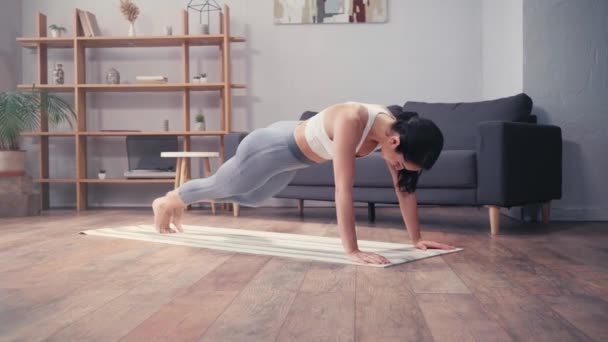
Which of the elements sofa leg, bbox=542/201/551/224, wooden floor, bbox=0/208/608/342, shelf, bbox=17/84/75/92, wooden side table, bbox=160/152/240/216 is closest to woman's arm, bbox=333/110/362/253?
wooden floor, bbox=0/208/608/342

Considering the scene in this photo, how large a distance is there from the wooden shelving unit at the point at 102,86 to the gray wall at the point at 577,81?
7.55 ft

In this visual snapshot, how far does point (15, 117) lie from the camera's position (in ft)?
14.5

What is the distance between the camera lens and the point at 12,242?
2867mm

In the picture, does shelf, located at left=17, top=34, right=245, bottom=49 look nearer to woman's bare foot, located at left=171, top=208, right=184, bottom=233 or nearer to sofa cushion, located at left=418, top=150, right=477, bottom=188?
woman's bare foot, located at left=171, top=208, right=184, bottom=233

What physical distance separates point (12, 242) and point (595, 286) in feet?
8.17

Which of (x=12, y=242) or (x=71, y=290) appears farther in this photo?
(x=12, y=242)

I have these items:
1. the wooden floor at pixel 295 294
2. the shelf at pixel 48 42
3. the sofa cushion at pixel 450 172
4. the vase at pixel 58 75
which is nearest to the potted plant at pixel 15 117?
the vase at pixel 58 75

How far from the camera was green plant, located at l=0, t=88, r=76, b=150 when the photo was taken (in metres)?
4.41

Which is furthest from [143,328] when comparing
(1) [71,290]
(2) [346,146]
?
(2) [346,146]

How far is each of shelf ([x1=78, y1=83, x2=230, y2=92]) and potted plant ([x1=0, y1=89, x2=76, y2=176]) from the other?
0.35 meters

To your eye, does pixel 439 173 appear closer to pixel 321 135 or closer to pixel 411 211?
pixel 411 211

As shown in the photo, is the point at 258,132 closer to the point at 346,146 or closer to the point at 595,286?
the point at 346,146

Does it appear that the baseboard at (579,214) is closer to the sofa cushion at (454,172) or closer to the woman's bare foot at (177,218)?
the sofa cushion at (454,172)

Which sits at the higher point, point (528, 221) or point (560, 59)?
point (560, 59)
